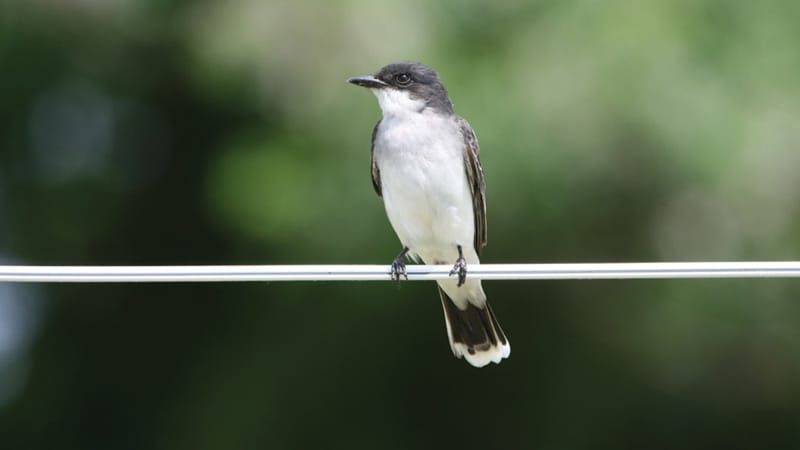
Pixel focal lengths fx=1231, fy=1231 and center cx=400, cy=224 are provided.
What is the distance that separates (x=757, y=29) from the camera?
6938 millimetres

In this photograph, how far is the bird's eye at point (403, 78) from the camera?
22.4 feet

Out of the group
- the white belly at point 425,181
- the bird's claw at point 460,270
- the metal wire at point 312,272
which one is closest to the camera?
the metal wire at point 312,272

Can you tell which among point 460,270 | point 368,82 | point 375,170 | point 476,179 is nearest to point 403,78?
point 368,82

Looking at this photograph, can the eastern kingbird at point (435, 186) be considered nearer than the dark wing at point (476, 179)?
Yes

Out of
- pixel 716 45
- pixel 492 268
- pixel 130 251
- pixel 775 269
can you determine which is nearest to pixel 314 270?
pixel 492 268

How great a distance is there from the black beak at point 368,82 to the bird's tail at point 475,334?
122cm

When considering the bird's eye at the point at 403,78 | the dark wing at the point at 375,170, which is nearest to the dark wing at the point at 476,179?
the bird's eye at the point at 403,78

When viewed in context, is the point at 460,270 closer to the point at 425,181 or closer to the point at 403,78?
the point at 425,181

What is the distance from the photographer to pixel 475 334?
7.03 meters

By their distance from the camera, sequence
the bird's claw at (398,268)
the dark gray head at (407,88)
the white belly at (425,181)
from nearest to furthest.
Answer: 1. the bird's claw at (398,268)
2. the white belly at (425,181)
3. the dark gray head at (407,88)

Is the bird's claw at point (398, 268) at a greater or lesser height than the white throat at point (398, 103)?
lesser

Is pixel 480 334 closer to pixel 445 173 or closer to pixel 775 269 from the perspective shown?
pixel 445 173

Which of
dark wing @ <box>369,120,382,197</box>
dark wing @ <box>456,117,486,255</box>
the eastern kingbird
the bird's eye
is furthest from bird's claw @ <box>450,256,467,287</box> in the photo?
the bird's eye

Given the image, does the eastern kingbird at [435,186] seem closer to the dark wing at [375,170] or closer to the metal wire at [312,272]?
the dark wing at [375,170]
